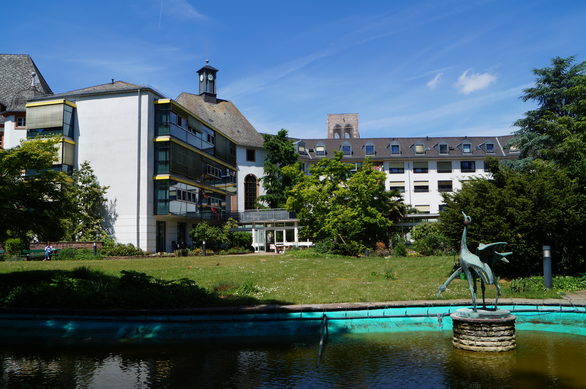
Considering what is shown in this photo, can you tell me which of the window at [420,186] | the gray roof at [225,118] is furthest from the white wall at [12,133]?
the window at [420,186]

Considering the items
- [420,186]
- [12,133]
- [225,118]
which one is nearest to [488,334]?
[12,133]

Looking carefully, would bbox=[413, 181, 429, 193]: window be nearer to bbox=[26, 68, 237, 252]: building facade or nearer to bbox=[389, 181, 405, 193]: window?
bbox=[389, 181, 405, 193]: window

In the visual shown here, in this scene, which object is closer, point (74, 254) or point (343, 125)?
point (74, 254)

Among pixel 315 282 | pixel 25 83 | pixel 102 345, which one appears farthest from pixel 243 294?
pixel 25 83

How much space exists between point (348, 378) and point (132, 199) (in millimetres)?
30312

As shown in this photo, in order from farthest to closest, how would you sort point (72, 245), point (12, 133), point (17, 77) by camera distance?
point (17, 77) → point (12, 133) → point (72, 245)

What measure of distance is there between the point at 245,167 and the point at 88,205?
71.7 ft

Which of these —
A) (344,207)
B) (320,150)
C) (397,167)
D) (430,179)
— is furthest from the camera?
(320,150)

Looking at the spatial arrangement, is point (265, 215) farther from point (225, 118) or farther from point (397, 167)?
point (397, 167)

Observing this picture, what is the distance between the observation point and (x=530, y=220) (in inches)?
611

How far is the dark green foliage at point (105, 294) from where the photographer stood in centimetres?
1188

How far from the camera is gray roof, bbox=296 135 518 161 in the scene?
6150 centimetres

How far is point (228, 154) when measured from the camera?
50031 mm

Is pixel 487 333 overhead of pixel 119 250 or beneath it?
beneath
